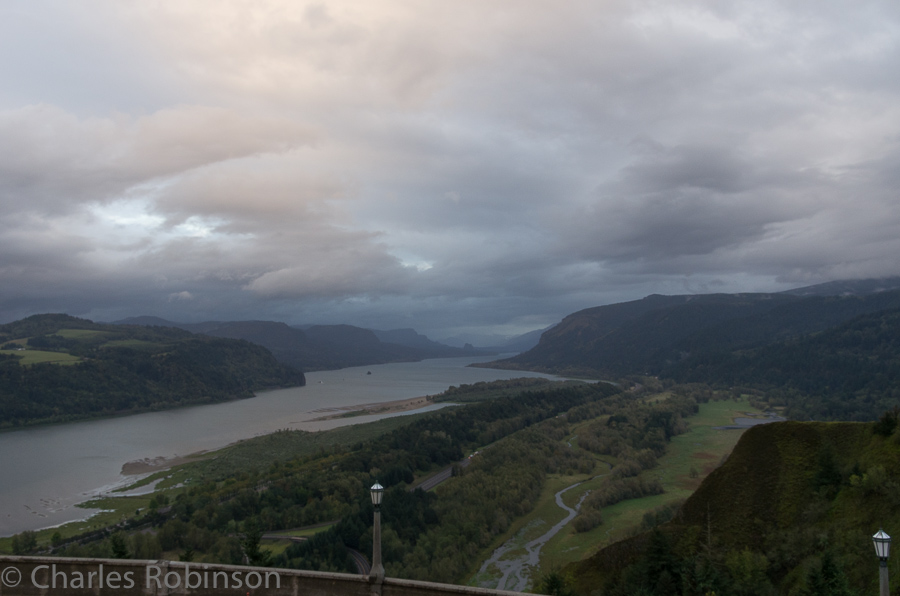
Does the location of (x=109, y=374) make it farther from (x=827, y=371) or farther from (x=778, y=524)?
(x=827, y=371)

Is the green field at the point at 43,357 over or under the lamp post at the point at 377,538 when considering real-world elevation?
over

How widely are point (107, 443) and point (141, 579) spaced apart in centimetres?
9097

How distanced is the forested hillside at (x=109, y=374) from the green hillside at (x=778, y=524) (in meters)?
124

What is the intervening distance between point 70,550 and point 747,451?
1799 inches

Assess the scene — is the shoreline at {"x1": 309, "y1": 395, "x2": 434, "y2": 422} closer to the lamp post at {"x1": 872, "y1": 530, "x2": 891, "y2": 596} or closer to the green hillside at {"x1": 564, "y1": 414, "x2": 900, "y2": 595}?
the green hillside at {"x1": 564, "y1": 414, "x2": 900, "y2": 595}

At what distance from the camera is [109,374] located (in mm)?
134625

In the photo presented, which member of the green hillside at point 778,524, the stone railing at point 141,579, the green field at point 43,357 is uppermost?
the green field at point 43,357

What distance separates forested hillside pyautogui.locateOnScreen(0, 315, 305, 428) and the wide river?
7.96 m

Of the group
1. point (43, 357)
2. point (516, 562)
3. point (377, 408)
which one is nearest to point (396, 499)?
point (516, 562)

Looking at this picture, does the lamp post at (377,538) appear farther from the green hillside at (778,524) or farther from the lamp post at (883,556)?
the green hillside at (778,524)

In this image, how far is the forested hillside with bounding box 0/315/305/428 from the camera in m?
114

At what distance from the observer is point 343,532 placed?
3866cm

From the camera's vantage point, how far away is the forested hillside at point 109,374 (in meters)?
114

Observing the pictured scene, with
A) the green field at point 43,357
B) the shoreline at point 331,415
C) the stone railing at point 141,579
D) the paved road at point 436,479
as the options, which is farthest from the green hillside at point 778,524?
the green field at point 43,357
